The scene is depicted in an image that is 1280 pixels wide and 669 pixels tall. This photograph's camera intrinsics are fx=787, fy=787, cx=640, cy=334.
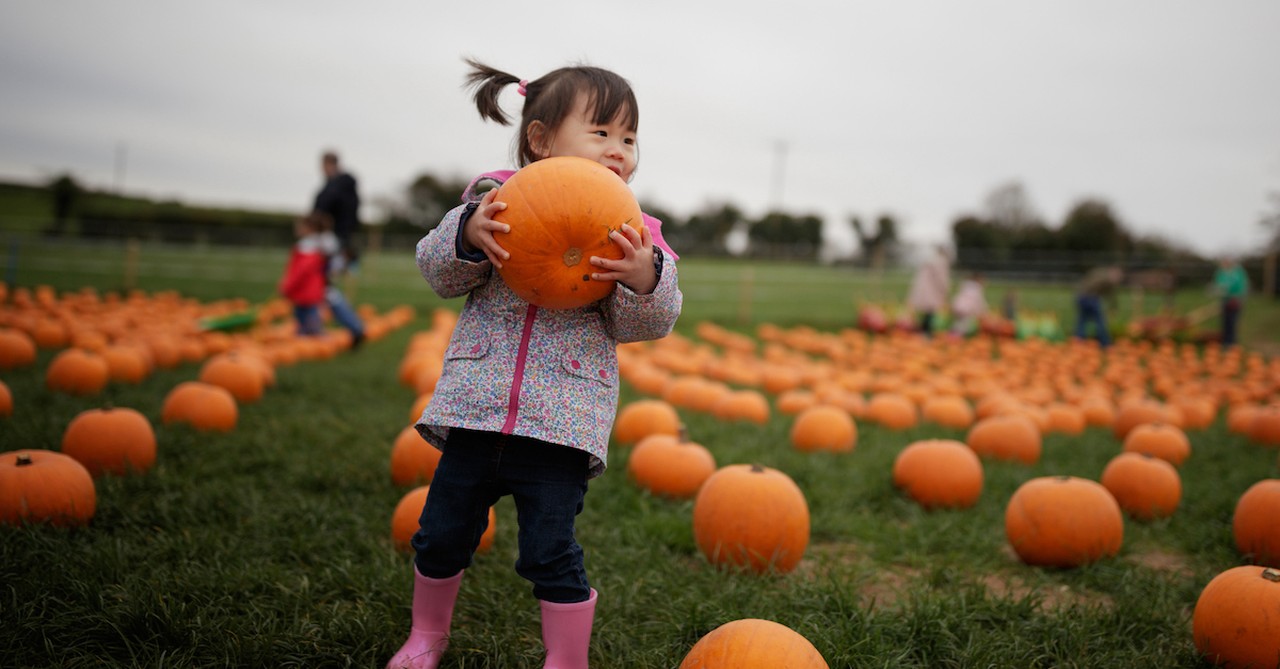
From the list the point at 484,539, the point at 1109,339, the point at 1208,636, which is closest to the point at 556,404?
the point at 484,539

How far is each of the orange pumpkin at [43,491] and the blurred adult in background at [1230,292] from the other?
1877 cm

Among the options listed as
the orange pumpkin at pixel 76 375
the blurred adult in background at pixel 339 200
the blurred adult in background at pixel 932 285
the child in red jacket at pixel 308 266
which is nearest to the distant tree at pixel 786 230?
the blurred adult in background at pixel 932 285

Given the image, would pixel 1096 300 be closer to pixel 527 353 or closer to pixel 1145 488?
pixel 1145 488

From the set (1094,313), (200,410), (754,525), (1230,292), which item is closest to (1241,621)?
(754,525)

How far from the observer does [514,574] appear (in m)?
3.06

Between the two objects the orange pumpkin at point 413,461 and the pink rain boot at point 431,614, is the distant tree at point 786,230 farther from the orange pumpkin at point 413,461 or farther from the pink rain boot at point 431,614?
the pink rain boot at point 431,614

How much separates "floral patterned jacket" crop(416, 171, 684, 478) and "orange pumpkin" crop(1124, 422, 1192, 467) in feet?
15.8

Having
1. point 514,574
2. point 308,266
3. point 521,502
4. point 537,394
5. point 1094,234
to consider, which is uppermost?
point 1094,234

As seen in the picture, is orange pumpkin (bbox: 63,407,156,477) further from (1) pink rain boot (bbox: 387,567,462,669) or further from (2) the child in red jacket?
(2) the child in red jacket

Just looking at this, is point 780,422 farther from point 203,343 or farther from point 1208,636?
point 203,343

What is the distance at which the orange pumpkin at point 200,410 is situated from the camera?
198 inches

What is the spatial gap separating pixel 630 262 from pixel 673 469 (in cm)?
240

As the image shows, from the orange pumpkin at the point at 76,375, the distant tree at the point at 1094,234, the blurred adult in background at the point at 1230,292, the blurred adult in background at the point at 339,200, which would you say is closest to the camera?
the orange pumpkin at the point at 76,375

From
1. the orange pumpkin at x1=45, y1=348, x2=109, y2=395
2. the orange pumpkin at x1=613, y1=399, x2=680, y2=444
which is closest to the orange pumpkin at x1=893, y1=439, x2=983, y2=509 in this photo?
the orange pumpkin at x1=613, y1=399, x2=680, y2=444
